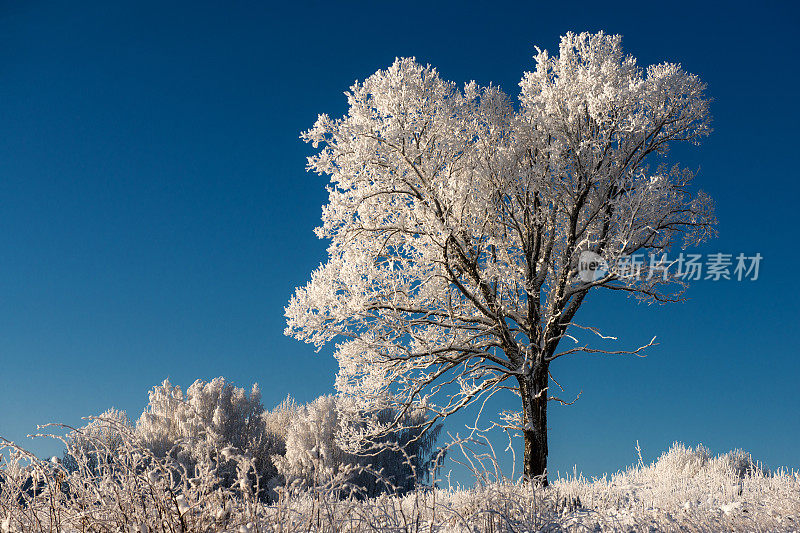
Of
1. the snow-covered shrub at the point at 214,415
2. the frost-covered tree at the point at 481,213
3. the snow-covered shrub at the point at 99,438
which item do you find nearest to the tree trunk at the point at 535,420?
the frost-covered tree at the point at 481,213

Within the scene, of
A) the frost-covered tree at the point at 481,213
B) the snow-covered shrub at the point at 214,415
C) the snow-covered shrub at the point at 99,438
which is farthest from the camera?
the snow-covered shrub at the point at 214,415

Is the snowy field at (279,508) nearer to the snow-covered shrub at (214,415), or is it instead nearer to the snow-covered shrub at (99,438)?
the snow-covered shrub at (99,438)

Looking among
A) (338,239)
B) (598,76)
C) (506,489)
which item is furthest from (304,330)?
(598,76)

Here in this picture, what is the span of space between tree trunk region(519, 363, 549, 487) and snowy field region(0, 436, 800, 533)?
316 cm

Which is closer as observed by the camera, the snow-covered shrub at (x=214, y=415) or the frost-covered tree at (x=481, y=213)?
the frost-covered tree at (x=481, y=213)

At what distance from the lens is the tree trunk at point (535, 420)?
10.3m

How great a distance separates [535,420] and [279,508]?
7438mm

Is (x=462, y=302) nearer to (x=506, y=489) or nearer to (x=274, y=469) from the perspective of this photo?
(x=506, y=489)

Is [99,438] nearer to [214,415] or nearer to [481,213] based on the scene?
[481,213]

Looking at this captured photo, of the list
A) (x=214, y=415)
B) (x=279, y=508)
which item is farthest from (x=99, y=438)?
(x=214, y=415)

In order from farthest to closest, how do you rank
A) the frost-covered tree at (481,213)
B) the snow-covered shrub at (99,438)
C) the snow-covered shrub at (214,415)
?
the snow-covered shrub at (214,415) < the frost-covered tree at (481,213) < the snow-covered shrub at (99,438)

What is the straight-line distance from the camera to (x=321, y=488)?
156 inches

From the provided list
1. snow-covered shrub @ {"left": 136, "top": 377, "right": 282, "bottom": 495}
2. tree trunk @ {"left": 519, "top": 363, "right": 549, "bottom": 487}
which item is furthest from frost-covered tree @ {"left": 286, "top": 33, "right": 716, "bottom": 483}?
snow-covered shrub @ {"left": 136, "top": 377, "right": 282, "bottom": 495}

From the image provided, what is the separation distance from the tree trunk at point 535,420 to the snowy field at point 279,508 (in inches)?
124
